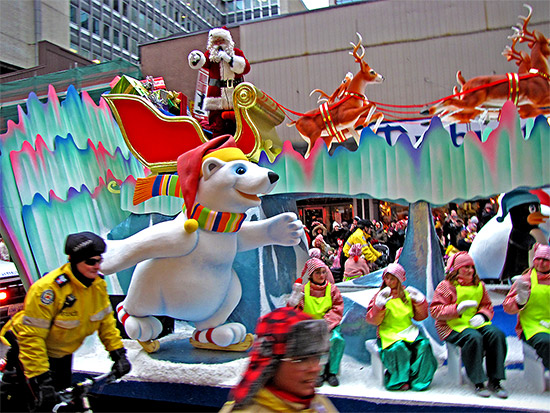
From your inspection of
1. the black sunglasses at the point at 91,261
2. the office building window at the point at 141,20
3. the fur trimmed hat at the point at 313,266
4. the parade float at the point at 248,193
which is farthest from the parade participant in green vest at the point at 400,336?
the office building window at the point at 141,20

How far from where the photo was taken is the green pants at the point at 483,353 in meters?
2.84

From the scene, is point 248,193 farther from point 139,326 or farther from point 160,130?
point 160,130

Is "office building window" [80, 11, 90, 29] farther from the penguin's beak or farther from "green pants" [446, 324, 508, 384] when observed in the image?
"green pants" [446, 324, 508, 384]

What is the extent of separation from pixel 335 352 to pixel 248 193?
1230 millimetres

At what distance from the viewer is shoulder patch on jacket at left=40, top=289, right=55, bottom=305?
81.7 inches

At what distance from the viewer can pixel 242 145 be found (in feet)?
12.9

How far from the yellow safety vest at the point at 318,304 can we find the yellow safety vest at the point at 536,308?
125 centimetres

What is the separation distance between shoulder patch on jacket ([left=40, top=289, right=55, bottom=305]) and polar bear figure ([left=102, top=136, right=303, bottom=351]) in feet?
3.43

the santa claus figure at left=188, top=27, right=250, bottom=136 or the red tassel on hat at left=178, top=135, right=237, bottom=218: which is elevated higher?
the santa claus figure at left=188, top=27, right=250, bottom=136

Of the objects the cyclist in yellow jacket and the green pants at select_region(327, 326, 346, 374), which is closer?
the cyclist in yellow jacket

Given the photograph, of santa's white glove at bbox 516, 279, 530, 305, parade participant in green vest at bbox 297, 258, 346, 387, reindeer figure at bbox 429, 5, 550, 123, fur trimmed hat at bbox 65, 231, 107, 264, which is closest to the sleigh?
parade participant in green vest at bbox 297, 258, 346, 387

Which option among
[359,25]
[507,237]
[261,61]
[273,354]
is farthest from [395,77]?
[273,354]

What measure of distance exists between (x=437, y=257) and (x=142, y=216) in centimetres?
255

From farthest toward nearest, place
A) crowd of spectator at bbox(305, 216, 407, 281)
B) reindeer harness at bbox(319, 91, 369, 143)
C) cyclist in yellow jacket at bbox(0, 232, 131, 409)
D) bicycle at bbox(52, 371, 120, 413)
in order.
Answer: crowd of spectator at bbox(305, 216, 407, 281) < reindeer harness at bbox(319, 91, 369, 143) < bicycle at bbox(52, 371, 120, 413) < cyclist in yellow jacket at bbox(0, 232, 131, 409)
